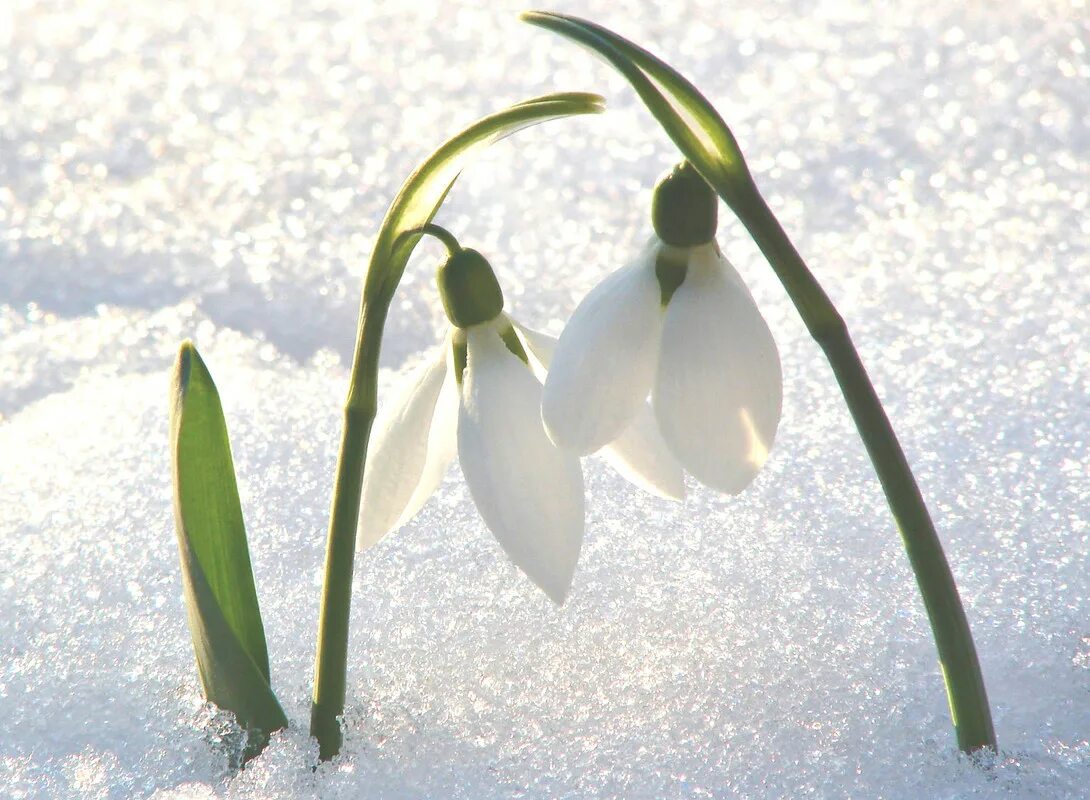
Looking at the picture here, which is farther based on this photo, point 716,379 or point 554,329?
point 554,329

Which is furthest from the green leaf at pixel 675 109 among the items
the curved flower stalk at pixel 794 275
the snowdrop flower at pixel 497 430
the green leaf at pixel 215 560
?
the green leaf at pixel 215 560

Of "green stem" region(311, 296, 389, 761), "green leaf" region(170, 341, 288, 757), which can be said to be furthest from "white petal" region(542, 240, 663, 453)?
"green leaf" region(170, 341, 288, 757)

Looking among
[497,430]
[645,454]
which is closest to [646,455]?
[645,454]

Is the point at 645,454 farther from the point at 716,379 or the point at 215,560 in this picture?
the point at 215,560

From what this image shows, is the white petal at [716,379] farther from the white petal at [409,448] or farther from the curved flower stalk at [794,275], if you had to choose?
the white petal at [409,448]

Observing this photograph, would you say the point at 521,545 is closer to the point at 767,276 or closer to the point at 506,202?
the point at 767,276
